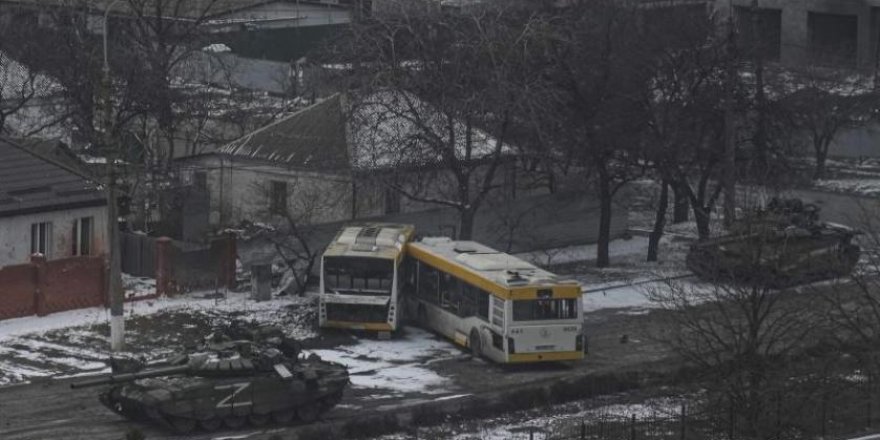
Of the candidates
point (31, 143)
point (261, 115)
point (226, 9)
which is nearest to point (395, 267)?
point (31, 143)

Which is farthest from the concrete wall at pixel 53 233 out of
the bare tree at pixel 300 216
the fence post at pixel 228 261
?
the bare tree at pixel 300 216

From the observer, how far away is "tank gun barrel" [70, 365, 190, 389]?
30.3 meters

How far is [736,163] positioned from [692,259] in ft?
10.8

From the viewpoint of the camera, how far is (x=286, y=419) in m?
31.7

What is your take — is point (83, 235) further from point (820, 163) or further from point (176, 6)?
point (820, 163)

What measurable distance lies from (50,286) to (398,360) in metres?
8.68

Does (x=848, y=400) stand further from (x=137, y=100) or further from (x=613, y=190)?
(x=137, y=100)

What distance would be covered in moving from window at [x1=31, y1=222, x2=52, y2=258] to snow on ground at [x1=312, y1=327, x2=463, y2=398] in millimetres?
9093

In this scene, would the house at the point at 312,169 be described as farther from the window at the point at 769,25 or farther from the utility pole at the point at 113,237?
the window at the point at 769,25

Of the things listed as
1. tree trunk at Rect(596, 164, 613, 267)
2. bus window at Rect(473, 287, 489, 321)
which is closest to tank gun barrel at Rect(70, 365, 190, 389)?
bus window at Rect(473, 287, 489, 321)

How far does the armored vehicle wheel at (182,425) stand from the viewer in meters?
30.7

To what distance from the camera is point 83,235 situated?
1727 inches

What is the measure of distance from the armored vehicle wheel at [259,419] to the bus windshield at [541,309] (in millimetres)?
6696

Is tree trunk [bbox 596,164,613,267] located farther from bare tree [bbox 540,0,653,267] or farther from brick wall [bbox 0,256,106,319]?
brick wall [bbox 0,256,106,319]
